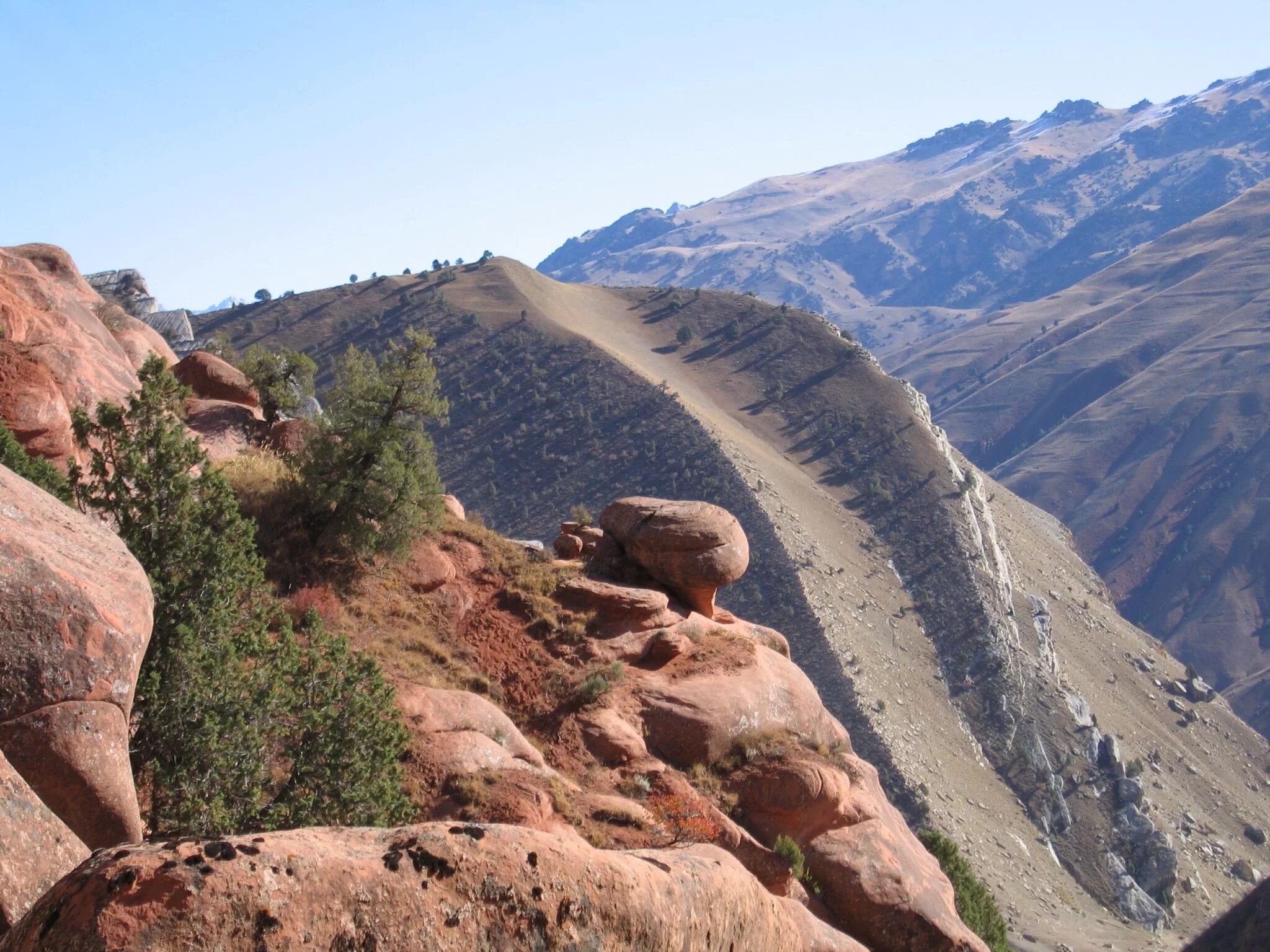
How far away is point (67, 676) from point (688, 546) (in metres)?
14.6

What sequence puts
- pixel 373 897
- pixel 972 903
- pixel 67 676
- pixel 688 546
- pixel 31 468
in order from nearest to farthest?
pixel 373 897 < pixel 67 676 < pixel 31 468 < pixel 688 546 < pixel 972 903

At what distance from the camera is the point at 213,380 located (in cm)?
2605

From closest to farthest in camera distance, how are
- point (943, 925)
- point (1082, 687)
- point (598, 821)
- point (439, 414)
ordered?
point (598, 821)
point (943, 925)
point (439, 414)
point (1082, 687)

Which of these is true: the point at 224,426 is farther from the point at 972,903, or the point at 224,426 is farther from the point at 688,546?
the point at 972,903

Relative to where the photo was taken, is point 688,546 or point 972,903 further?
point 972,903

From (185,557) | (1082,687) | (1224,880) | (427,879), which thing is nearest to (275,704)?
(185,557)

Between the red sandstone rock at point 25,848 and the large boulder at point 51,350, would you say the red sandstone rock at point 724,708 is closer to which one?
the large boulder at point 51,350

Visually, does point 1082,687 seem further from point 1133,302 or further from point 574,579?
point 1133,302

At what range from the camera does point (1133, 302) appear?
636 ft

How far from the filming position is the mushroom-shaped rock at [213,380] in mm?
25953

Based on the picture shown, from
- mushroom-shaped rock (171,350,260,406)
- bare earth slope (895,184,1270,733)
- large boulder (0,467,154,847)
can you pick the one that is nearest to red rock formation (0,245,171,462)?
mushroom-shaped rock (171,350,260,406)

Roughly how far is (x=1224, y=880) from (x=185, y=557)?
6011cm

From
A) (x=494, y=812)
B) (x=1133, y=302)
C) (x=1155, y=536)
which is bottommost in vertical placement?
(x=1155, y=536)

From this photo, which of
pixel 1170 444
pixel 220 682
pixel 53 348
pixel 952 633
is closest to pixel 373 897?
pixel 220 682
